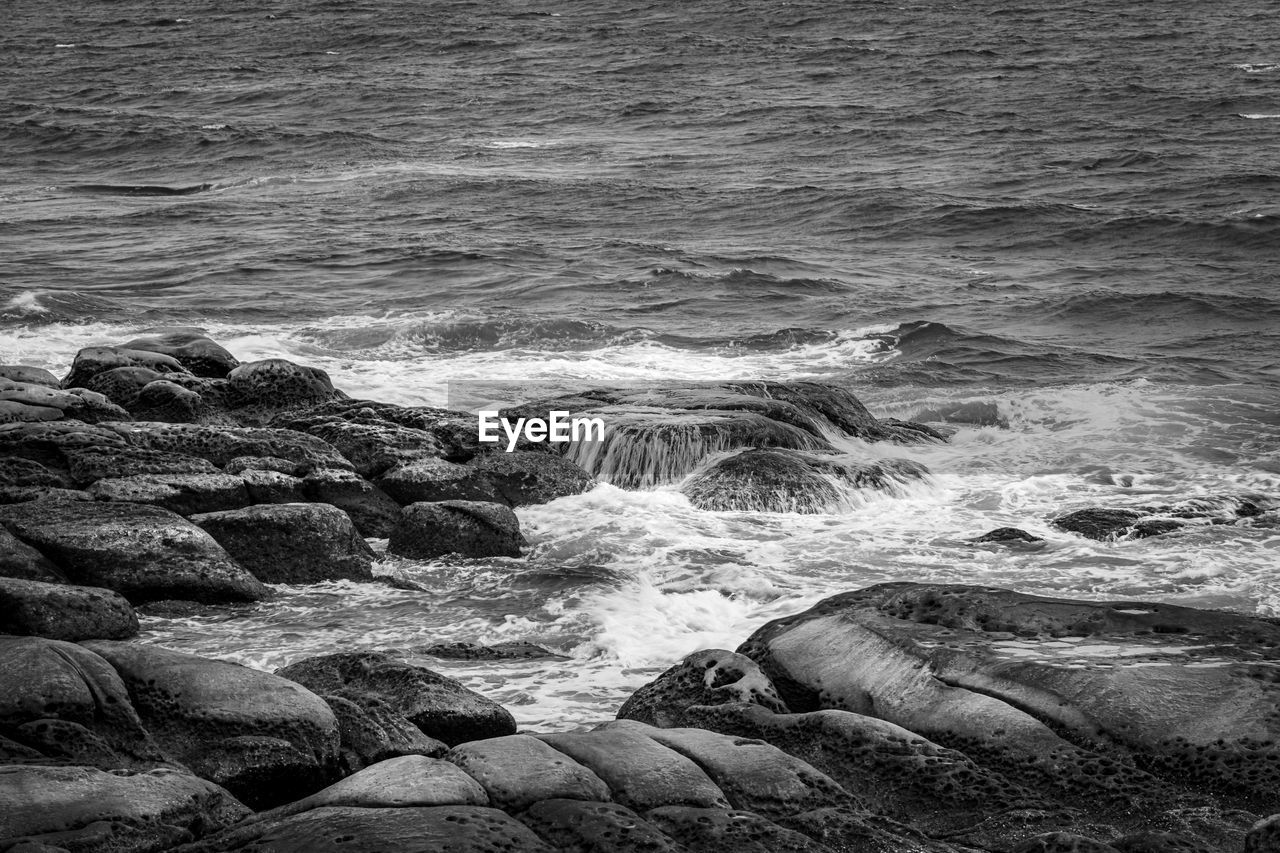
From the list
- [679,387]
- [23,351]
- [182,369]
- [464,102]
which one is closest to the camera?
[182,369]

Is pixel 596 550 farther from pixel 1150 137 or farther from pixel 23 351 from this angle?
pixel 1150 137

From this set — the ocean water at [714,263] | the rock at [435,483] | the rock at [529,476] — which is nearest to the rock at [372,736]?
the ocean water at [714,263]

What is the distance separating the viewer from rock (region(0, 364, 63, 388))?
13.6 m

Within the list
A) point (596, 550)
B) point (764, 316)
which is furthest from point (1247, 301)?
point (596, 550)

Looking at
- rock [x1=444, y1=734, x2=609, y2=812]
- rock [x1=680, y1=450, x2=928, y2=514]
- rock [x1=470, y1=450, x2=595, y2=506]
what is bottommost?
rock [x1=680, y1=450, x2=928, y2=514]

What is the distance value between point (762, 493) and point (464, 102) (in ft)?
112

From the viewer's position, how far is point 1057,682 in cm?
688

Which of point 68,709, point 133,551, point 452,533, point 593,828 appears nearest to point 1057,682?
point 593,828

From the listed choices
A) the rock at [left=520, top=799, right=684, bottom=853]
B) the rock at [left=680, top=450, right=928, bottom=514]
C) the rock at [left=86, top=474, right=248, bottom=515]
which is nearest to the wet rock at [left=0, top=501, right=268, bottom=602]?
the rock at [left=86, top=474, right=248, bottom=515]

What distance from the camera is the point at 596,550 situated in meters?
11.7

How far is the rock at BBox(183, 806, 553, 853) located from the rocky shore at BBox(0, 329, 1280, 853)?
0.04ft

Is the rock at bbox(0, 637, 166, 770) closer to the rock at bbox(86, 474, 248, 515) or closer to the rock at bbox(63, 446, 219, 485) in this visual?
the rock at bbox(86, 474, 248, 515)

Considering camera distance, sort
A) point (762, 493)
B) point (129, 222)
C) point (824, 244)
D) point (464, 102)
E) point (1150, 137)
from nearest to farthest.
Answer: point (762, 493), point (824, 244), point (129, 222), point (1150, 137), point (464, 102)

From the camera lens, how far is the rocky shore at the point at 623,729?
18.3 ft
